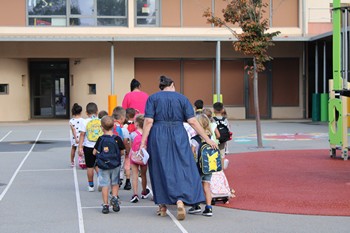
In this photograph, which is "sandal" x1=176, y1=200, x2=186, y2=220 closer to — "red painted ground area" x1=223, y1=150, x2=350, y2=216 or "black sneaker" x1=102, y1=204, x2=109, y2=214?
"black sneaker" x1=102, y1=204, x2=109, y2=214

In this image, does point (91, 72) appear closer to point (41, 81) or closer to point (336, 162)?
point (41, 81)

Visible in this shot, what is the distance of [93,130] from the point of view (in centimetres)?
1271

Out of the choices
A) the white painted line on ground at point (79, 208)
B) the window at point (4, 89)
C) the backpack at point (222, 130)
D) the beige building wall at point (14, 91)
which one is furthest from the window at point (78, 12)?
the backpack at point (222, 130)

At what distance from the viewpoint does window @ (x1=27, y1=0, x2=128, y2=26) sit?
34.4m

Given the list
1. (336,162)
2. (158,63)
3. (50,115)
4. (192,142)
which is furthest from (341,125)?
(50,115)

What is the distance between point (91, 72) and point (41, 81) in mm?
4864

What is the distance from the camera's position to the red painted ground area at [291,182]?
1052 centimetres

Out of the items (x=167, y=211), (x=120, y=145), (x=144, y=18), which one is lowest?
(x=167, y=211)

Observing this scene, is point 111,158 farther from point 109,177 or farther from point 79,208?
point 79,208

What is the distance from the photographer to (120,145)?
1065 centimetres

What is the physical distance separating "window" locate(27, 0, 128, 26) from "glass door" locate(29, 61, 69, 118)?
4.75 meters

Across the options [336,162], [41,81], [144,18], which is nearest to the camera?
[336,162]

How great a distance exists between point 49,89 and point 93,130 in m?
27.0

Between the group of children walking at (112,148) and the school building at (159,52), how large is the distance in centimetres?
2024
